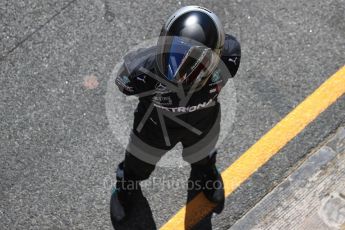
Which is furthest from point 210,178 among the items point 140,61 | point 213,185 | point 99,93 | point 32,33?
point 32,33

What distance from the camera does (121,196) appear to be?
429cm

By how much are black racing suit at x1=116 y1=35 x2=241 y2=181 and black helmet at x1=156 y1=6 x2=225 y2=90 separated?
17 centimetres

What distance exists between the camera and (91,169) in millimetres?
4449

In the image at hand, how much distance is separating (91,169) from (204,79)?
1.64m

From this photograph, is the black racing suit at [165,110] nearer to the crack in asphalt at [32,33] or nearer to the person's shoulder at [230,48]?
the person's shoulder at [230,48]

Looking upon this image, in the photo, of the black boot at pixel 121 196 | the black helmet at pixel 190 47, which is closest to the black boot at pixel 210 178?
the black boot at pixel 121 196

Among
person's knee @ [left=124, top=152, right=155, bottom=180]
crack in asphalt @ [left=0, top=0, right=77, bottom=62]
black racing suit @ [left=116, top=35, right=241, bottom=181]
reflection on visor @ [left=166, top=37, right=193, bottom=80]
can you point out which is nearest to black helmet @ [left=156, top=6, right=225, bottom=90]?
reflection on visor @ [left=166, top=37, right=193, bottom=80]

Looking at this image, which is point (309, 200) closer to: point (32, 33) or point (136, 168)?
point (136, 168)

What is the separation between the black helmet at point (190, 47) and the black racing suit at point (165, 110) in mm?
170

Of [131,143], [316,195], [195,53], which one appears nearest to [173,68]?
[195,53]

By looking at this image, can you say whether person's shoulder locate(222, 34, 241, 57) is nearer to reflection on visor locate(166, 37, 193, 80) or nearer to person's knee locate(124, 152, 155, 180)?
reflection on visor locate(166, 37, 193, 80)

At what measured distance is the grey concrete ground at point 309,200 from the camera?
4195 mm

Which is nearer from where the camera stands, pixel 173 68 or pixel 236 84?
pixel 173 68

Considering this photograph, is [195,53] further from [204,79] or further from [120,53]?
[120,53]
